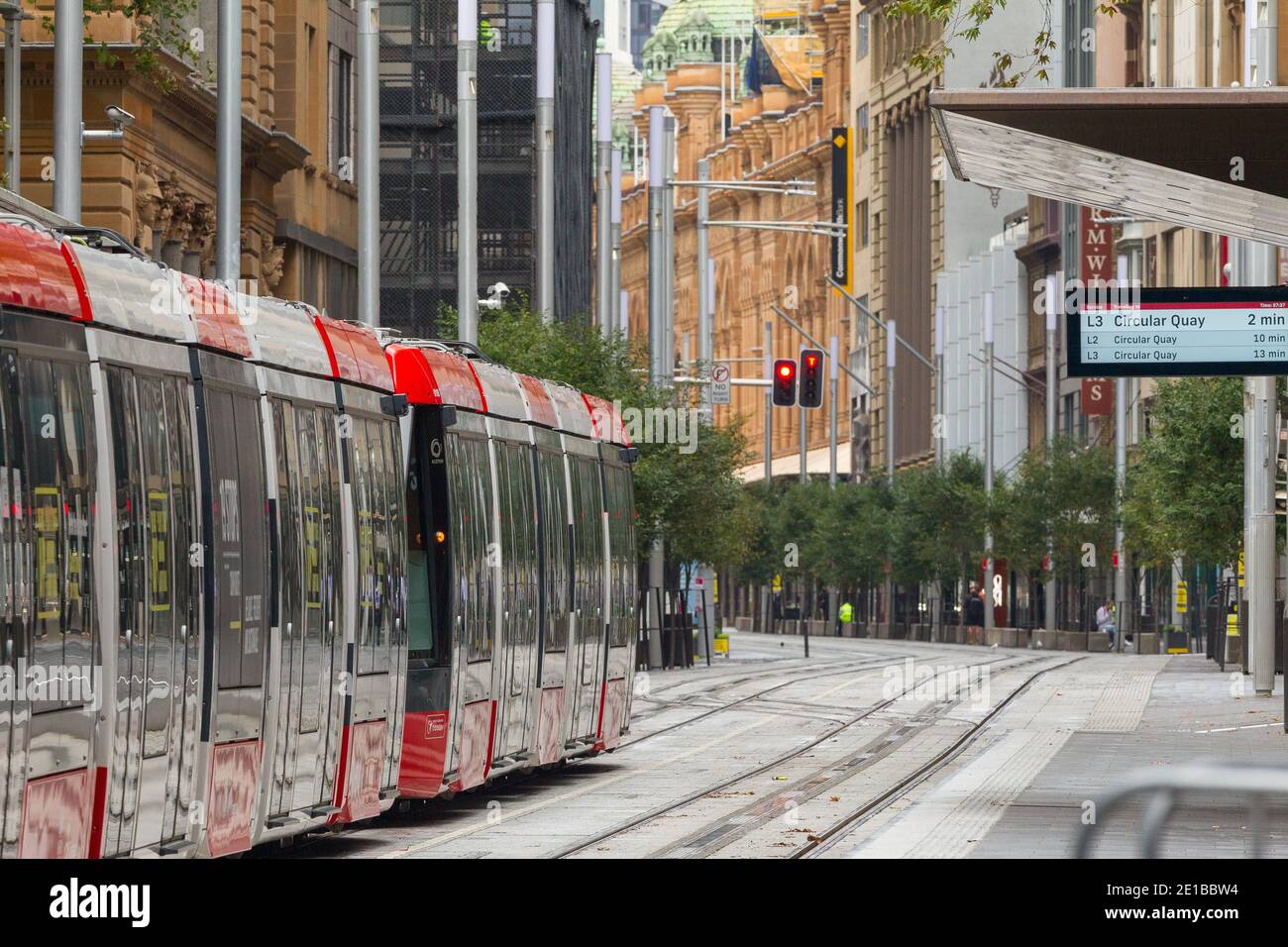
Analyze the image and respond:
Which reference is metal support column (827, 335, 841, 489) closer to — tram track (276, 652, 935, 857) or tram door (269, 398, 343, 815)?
tram track (276, 652, 935, 857)

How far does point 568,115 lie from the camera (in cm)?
8438

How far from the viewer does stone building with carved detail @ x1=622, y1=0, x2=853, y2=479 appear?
496 ft

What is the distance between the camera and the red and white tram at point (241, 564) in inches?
434

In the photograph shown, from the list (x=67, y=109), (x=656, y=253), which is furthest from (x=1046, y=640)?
(x=67, y=109)

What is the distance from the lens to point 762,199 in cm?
16700

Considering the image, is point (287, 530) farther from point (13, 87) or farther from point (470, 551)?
point (13, 87)

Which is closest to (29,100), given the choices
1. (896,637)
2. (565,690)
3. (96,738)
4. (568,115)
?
(565,690)

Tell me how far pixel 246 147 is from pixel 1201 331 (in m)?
27.0

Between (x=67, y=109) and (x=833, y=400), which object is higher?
(x=833, y=400)

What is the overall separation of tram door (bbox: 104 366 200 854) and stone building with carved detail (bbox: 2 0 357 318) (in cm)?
1860

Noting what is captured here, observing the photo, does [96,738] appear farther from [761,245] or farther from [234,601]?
[761,245]

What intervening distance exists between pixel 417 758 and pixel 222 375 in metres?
4.93

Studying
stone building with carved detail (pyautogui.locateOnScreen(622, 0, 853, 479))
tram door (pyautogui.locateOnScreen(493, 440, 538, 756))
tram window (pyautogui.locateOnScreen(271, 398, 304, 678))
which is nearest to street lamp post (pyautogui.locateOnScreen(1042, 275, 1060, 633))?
stone building with carved detail (pyautogui.locateOnScreen(622, 0, 853, 479))

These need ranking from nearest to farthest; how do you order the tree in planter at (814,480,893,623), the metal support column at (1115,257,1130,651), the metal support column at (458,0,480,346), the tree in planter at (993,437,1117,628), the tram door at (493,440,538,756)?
the tram door at (493,440,538,756)
the metal support column at (458,0,480,346)
the metal support column at (1115,257,1130,651)
the tree in planter at (993,437,1117,628)
the tree in planter at (814,480,893,623)
